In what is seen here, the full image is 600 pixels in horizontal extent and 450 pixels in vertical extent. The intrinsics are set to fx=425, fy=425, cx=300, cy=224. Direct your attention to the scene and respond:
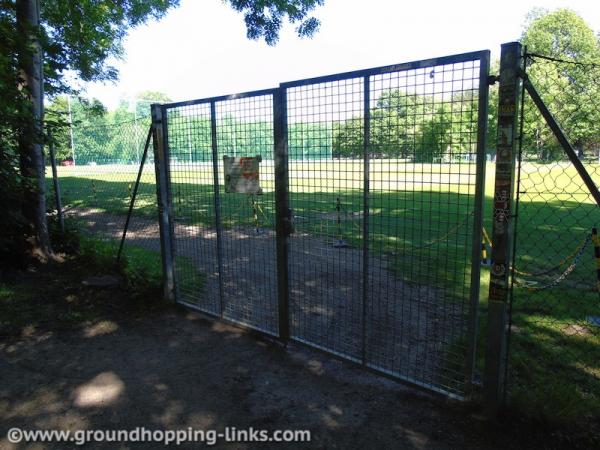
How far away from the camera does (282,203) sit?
4.08 meters

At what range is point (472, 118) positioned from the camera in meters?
2.86

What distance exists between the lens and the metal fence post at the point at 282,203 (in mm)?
3914

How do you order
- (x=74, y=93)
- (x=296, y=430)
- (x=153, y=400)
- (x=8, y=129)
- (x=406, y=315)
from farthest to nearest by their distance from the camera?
(x=74, y=93) < (x=8, y=129) < (x=406, y=315) < (x=153, y=400) < (x=296, y=430)

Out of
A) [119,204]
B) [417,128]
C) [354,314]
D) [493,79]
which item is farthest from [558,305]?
[119,204]

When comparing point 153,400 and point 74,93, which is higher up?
point 74,93

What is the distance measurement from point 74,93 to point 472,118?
12.0m

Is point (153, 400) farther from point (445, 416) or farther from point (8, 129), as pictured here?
point (8, 129)

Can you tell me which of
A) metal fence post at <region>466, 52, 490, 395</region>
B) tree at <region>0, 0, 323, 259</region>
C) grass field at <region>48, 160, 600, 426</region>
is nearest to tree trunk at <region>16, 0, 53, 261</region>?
tree at <region>0, 0, 323, 259</region>

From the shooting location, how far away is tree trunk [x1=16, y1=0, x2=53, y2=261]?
21.4 ft

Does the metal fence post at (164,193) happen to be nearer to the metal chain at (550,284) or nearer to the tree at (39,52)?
the tree at (39,52)

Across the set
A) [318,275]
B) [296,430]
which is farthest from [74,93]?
[296,430]

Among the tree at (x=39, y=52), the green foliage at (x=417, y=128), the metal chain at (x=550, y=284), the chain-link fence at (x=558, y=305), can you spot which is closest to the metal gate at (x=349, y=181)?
the green foliage at (x=417, y=128)

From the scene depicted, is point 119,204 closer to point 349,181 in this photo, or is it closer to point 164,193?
point 164,193

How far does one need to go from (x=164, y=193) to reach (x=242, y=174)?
1474 mm
